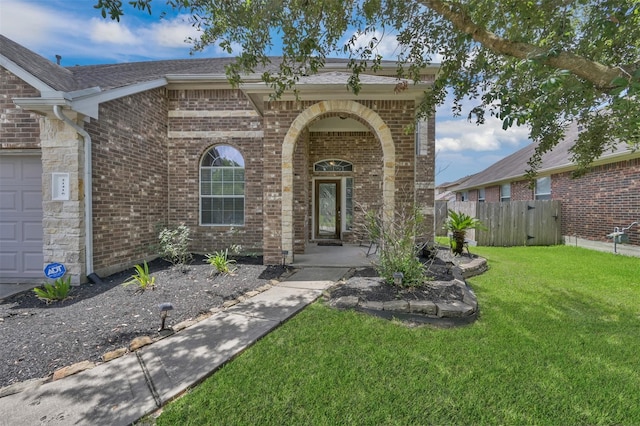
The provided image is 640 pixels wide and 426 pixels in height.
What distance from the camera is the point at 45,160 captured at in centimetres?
519

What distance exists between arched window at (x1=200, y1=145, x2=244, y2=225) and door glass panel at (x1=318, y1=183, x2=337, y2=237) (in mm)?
3086

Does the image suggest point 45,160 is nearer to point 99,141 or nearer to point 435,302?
point 99,141

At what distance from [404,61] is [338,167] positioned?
4.60m

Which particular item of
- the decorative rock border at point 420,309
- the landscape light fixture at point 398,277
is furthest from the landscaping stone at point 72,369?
the landscape light fixture at point 398,277

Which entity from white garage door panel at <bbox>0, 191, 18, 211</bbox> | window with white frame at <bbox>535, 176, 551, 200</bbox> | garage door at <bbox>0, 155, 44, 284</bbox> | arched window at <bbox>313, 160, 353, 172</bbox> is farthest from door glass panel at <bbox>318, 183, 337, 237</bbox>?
window with white frame at <bbox>535, 176, 551, 200</bbox>

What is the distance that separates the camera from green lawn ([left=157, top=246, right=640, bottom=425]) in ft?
6.81

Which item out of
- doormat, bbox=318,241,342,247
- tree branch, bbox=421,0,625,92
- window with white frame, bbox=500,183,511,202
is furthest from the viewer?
window with white frame, bbox=500,183,511,202

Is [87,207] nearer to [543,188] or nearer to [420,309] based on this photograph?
[420,309]

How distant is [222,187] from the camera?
8.16 meters

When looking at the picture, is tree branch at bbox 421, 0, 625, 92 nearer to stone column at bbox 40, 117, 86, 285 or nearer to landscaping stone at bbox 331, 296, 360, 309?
landscaping stone at bbox 331, 296, 360, 309

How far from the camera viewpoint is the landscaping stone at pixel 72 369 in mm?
2490

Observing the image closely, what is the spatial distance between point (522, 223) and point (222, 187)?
1108 centimetres

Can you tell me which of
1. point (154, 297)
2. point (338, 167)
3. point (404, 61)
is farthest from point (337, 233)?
point (154, 297)

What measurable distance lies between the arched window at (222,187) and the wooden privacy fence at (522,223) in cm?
933
